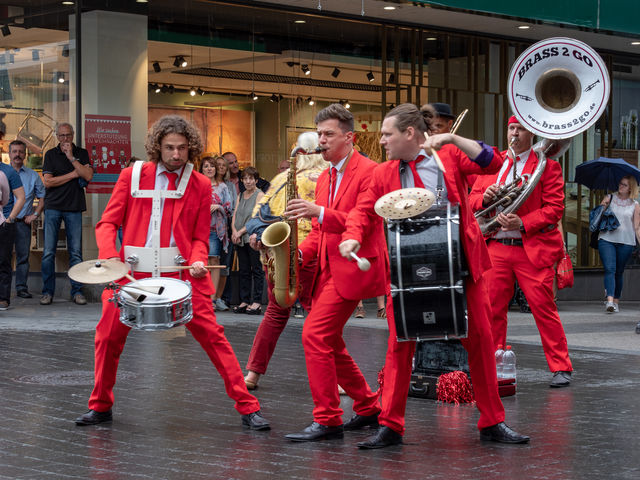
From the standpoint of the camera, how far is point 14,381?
26.6ft

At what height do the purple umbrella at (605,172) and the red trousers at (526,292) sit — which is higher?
the purple umbrella at (605,172)

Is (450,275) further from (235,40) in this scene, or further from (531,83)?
(235,40)

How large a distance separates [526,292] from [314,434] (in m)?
2.81

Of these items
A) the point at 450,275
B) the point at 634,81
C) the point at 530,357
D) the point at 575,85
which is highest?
the point at 634,81

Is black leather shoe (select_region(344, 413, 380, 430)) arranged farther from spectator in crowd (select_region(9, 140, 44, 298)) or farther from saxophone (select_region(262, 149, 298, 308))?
→ spectator in crowd (select_region(9, 140, 44, 298))

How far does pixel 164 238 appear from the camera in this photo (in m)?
6.36

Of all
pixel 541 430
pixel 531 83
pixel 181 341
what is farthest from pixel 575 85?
pixel 181 341

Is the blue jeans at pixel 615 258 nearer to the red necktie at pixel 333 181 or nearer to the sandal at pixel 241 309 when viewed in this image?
the sandal at pixel 241 309

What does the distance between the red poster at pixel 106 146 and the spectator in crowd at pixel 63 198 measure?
0.43 m

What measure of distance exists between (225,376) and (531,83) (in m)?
3.43

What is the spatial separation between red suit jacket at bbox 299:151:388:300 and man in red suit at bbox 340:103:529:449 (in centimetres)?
18

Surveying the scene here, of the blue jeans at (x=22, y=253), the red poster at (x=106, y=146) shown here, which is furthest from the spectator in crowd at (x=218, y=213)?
the blue jeans at (x=22, y=253)

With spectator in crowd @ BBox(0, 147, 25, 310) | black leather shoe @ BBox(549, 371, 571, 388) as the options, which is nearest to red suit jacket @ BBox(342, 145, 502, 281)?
black leather shoe @ BBox(549, 371, 571, 388)

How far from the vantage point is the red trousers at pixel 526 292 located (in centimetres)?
802
